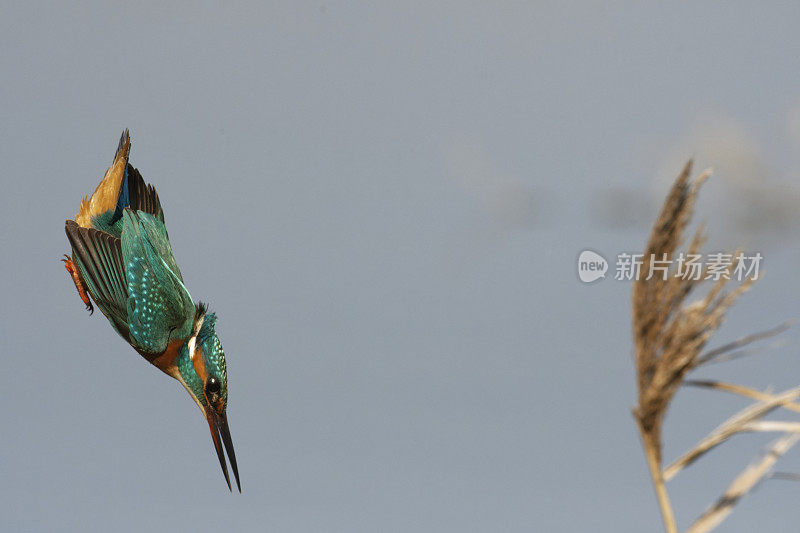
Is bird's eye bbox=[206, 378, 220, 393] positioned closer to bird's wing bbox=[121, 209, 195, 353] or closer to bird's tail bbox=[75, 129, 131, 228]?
bird's wing bbox=[121, 209, 195, 353]

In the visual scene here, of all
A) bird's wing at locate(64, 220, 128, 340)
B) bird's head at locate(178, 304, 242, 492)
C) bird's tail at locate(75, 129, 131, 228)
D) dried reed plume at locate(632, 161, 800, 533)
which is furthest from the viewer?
bird's tail at locate(75, 129, 131, 228)

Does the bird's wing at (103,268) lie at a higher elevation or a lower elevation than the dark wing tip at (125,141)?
lower

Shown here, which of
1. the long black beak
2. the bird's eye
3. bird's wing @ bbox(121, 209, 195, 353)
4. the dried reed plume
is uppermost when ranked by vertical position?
bird's wing @ bbox(121, 209, 195, 353)

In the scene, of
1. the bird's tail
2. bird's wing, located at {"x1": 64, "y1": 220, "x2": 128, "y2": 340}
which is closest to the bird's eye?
bird's wing, located at {"x1": 64, "y1": 220, "x2": 128, "y2": 340}

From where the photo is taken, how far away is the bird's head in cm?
618

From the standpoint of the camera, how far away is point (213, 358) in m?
6.20

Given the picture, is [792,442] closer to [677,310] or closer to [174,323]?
[677,310]

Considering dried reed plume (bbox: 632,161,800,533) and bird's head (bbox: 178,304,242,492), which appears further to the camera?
bird's head (bbox: 178,304,242,492)

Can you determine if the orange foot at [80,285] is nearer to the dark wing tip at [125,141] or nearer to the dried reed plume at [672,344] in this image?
the dark wing tip at [125,141]

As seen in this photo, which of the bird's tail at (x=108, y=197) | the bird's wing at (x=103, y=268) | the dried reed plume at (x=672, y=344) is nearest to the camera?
the dried reed plume at (x=672, y=344)

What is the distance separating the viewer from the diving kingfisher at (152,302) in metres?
6.23

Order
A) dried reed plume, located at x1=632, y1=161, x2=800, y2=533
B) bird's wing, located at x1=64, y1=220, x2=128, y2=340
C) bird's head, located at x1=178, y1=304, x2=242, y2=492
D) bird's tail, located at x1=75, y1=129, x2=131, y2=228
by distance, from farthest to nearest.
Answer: bird's tail, located at x1=75, y1=129, x2=131, y2=228, bird's wing, located at x1=64, y1=220, x2=128, y2=340, bird's head, located at x1=178, y1=304, x2=242, y2=492, dried reed plume, located at x1=632, y1=161, x2=800, y2=533

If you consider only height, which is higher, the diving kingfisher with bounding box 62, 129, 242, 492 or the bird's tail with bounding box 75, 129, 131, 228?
the bird's tail with bounding box 75, 129, 131, 228

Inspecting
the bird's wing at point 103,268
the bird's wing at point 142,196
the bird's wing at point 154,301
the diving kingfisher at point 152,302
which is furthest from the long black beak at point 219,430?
the bird's wing at point 142,196
